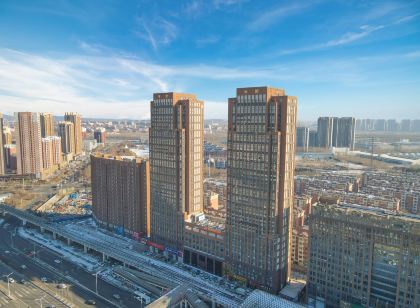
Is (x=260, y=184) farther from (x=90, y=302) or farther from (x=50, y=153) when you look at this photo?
(x=50, y=153)

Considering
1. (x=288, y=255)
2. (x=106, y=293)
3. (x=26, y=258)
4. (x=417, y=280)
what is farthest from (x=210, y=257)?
(x=26, y=258)

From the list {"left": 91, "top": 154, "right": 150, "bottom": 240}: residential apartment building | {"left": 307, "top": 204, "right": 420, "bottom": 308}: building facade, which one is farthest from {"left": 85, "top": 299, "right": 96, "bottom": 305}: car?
{"left": 307, "top": 204, "right": 420, "bottom": 308}: building facade

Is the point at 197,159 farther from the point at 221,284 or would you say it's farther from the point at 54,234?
the point at 54,234

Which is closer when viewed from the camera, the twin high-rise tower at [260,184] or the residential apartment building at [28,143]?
the twin high-rise tower at [260,184]

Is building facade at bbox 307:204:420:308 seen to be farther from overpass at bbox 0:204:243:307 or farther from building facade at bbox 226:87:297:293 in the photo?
overpass at bbox 0:204:243:307

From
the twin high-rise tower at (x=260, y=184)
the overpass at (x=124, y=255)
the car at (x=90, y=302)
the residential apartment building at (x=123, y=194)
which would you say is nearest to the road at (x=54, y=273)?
the car at (x=90, y=302)

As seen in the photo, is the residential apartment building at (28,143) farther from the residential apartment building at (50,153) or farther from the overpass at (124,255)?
the overpass at (124,255)

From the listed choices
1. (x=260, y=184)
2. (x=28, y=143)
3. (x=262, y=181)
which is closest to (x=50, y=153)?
(x=28, y=143)
